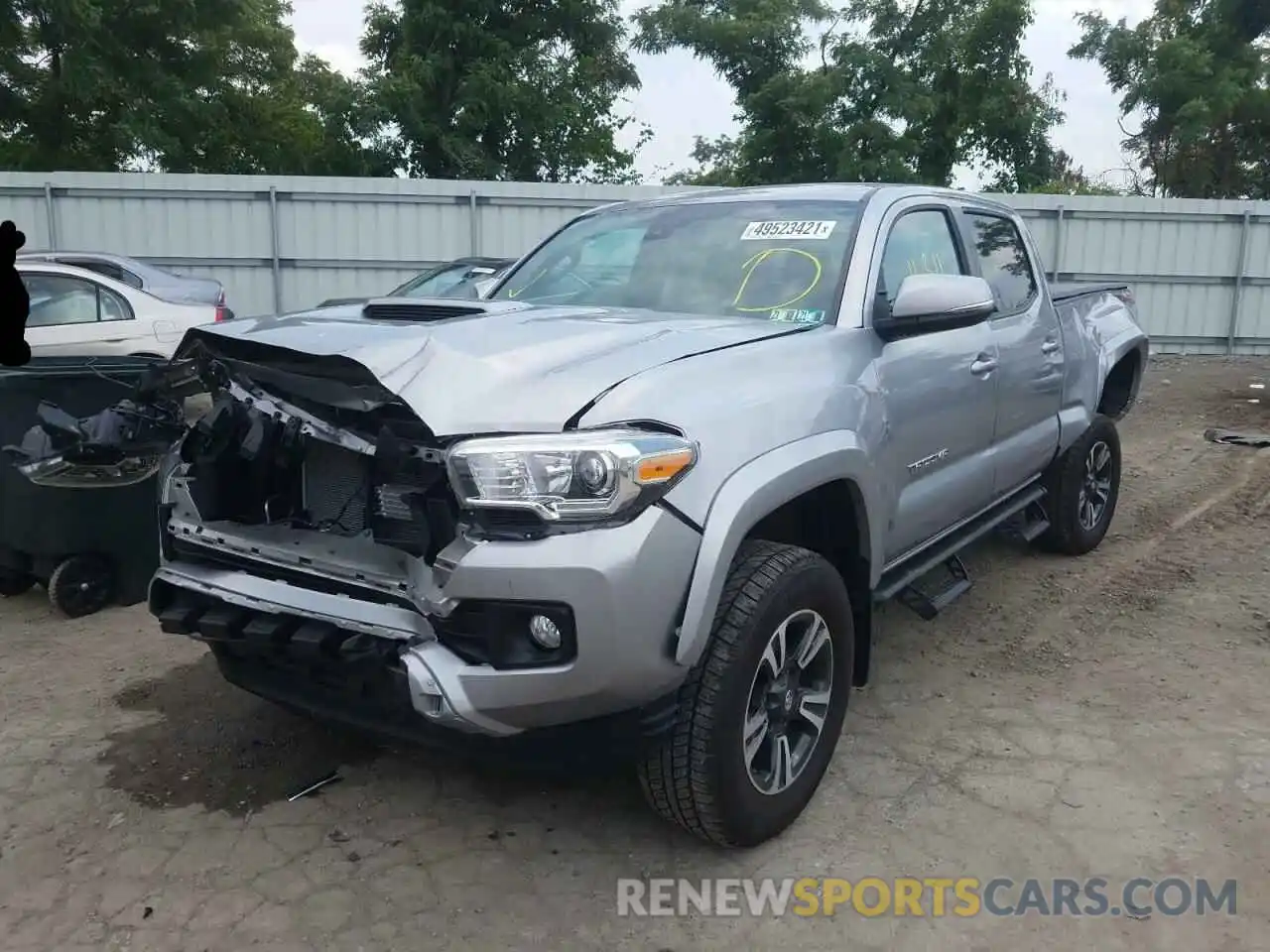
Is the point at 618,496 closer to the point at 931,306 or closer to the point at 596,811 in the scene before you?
the point at 596,811

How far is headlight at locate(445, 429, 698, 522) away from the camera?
2320 millimetres

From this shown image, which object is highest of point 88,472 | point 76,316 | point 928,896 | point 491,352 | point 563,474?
point 491,352

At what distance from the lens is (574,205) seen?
1392 centimetres

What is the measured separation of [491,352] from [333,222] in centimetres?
1226

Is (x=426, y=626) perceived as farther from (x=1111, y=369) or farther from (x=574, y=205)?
(x=574, y=205)

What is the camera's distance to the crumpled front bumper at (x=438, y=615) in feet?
7.51

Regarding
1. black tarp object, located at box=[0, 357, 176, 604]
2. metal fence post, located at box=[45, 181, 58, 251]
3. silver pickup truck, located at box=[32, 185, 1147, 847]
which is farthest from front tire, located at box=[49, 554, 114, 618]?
metal fence post, located at box=[45, 181, 58, 251]

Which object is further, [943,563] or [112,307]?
Answer: [112,307]

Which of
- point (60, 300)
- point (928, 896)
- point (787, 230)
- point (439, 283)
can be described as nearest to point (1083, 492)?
point (787, 230)

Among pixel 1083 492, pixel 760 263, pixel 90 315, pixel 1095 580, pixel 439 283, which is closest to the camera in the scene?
pixel 760 263

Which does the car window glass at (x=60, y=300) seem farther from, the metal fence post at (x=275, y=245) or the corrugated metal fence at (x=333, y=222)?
the corrugated metal fence at (x=333, y=222)

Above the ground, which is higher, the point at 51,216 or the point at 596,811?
the point at 51,216

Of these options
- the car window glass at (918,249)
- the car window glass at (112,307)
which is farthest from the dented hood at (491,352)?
the car window glass at (112,307)

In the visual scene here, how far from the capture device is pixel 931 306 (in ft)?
10.5
